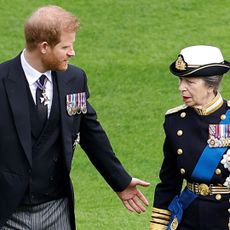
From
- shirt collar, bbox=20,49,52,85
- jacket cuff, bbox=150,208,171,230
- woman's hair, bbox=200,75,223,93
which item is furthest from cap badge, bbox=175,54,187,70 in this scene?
jacket cuff, bbox=150,208,171,230

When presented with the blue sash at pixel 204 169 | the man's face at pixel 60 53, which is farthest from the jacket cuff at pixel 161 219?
the man's face at pixel 60 53

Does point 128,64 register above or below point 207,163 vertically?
below

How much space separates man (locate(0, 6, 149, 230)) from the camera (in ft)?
25.4

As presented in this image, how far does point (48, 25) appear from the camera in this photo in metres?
7.69

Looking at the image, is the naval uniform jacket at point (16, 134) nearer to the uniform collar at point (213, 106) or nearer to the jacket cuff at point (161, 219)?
the jacket cuff at point (161, 219)

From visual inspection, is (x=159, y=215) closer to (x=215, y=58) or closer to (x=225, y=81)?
(x=215, y=58)

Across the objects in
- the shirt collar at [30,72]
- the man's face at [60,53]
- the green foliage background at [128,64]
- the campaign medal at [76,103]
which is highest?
the man's face at [60,53]

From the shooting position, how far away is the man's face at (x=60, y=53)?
776 cm

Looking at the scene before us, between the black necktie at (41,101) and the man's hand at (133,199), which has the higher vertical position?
the black necktie at (41,101)

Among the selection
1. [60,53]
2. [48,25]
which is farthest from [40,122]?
[48,25]

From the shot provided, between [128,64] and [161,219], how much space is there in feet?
22.3

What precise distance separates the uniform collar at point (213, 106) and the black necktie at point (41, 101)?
0.90 m

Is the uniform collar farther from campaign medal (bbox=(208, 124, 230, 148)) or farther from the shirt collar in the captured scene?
the shirt collar

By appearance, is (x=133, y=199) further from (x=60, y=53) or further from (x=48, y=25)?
(x=48, y=25)
